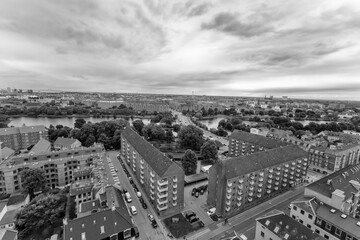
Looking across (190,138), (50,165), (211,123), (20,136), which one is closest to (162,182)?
(50,165)

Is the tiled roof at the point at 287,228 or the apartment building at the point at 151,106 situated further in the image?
the apartment building at the point at 151,106

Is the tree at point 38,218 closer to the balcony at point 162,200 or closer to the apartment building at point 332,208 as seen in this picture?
the balcony at point 162,200

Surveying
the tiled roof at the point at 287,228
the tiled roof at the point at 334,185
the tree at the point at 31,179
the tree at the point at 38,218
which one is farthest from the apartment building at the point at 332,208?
the tree at the point at 31,179

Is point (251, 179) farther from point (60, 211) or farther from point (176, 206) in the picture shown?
point (60, 211)

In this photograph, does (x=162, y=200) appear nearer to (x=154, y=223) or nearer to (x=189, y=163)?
(x=154, y=223)

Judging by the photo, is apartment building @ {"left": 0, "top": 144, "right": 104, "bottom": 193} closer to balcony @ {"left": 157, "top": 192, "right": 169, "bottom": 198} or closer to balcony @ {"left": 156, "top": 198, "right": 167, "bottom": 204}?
balcony @ {"left": 156, "top": 198, "right": 167, "bottom": 204}

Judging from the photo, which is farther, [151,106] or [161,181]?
[151,106]
